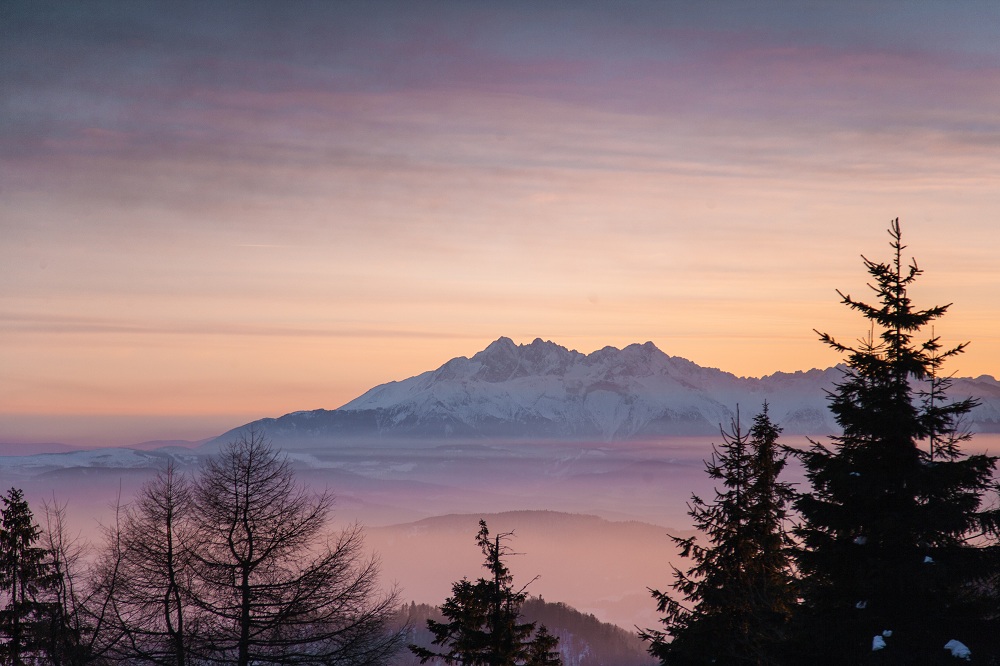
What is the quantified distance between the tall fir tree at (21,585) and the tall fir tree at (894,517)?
77.0ft

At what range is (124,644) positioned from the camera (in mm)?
22953

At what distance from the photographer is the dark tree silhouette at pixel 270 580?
22.9 m

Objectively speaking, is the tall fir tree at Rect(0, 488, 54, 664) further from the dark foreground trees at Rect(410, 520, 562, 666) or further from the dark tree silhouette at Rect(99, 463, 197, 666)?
the dark foreground trees at Rect(410, 520, 562, 666)

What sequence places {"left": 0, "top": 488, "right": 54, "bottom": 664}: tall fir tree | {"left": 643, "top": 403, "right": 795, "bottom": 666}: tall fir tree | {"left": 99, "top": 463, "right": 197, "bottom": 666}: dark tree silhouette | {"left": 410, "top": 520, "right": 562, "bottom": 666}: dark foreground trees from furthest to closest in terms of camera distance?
{"left": 0, "top": 488, "right": 54, "bottom": 664}: tall fir tree < {"left": 410, "top": 520, "right": 562, "bottom": 666}: dark foreground trees < {"left": 99, "top": 463, "right": 197, "bottom": 666}: dark tree silhouette < {"left": 643, "top": 403, "right": 795, "bottom": 666}: tall fir tree

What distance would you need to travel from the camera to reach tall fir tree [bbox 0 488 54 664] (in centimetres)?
2758

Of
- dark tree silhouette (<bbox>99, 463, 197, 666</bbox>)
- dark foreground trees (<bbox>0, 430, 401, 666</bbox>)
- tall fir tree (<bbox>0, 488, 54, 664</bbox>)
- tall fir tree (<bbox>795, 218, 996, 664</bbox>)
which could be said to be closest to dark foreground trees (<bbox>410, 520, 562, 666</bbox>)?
dark foreground trees (<bbox>0, 430, 401, 666</bbox>)

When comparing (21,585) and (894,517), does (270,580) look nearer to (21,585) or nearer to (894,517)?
(21,585)

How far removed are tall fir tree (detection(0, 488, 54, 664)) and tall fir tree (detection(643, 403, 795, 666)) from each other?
19205mm

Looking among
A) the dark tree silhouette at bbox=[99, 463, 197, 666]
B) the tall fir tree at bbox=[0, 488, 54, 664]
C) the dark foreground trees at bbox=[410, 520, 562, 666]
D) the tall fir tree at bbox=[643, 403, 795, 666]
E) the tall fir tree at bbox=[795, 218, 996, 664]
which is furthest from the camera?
the tall fir tree at bbox=[0, 488, 54, 664]

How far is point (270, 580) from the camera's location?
77.4 feet

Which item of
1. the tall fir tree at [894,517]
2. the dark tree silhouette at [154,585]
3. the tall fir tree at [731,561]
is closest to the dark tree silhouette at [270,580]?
the dark tree silhouette at [154,585]

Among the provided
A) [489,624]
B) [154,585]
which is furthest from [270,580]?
[489,624]

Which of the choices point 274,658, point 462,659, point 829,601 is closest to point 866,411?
point 829,601

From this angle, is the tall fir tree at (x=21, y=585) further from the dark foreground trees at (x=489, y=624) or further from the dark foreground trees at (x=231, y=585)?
the dark foreground trees at (x=489, y=624)
